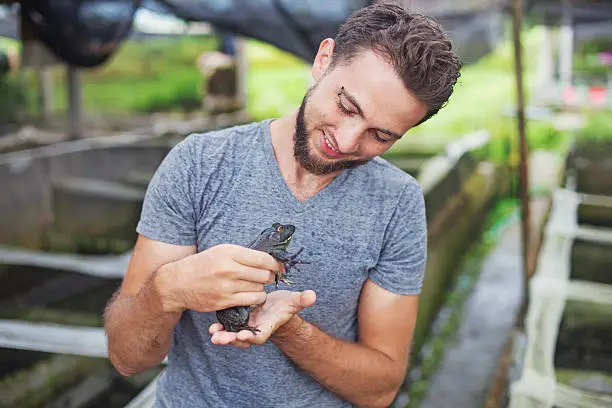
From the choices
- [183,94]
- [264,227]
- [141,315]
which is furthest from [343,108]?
[183,94]

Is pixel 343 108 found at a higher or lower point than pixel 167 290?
higher

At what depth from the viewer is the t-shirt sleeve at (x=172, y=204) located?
1613mm

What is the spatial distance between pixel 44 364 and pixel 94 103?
11366 millimetres

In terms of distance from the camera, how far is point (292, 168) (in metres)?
1.69

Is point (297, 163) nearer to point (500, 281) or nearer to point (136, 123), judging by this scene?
point (500, 281)

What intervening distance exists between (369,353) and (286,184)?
1.63 feet

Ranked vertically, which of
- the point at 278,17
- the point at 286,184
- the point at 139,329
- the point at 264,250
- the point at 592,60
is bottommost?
the point at 139,329

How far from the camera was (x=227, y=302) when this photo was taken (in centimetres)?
140

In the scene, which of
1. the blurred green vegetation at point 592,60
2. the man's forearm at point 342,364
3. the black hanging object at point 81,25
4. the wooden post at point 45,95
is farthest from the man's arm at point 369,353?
the blurred green vegetation at point 592,60

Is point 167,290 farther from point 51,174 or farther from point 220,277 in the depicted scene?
point 51,174

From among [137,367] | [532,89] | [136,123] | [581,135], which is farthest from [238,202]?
A: [532,89]

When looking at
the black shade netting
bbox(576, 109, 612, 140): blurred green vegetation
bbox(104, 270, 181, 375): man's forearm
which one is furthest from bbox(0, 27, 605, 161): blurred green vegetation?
bbox(104, 270, 181, 375): man's forearm

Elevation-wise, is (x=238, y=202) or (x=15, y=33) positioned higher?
(x=15, y=33)

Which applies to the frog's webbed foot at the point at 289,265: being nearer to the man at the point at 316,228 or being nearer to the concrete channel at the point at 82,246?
the man at the point at 316,228
